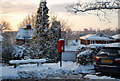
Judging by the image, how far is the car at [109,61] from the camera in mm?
10515

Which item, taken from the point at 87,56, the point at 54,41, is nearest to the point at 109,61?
the point at 87,56

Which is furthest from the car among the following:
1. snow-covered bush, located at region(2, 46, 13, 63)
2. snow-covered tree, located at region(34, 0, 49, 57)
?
snow-covered tree, located at region(34, 0, 49, 57)

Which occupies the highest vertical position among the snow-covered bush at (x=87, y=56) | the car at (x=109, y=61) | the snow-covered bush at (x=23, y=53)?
the car at (x=109, y=61)

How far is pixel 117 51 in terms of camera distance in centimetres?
1077

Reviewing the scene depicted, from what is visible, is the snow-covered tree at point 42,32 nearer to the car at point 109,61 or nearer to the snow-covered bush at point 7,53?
the snow-covered bush at point 7,53

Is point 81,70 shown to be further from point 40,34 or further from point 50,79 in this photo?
point 40,34

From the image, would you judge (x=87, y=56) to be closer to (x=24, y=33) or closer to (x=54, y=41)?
(x=54, y=41)

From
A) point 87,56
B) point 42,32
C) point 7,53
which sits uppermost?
point 42,32

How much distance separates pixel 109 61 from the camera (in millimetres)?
10695

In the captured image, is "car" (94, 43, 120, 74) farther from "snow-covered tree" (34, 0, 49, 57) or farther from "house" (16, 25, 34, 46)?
"house" (16, 25, 34, 46)

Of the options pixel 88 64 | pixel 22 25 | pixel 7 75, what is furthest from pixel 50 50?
pixel 22 25

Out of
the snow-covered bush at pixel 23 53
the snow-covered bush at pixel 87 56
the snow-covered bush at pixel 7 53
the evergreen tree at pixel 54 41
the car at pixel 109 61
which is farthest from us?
the evergreen tree at pixel 54 41

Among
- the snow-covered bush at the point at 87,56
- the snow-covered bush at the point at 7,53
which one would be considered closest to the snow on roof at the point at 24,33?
the snow-covered bush at the point at 7,53

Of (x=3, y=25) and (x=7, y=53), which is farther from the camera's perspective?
(x=3, y=25)
